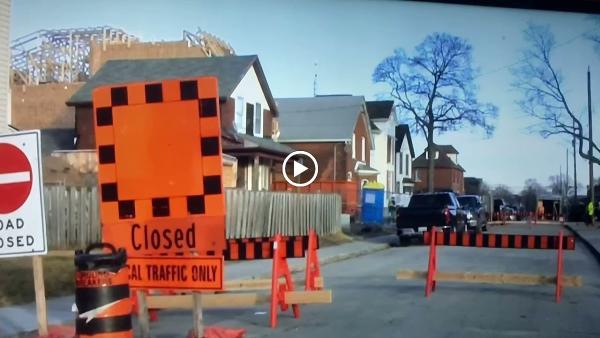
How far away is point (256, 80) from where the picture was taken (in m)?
10.2

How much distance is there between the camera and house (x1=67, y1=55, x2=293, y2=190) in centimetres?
952

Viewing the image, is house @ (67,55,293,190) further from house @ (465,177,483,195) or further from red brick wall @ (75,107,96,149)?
house @ (465,177,483,195)

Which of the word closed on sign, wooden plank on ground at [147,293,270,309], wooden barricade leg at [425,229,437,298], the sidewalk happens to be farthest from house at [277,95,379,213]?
the word closed on sign

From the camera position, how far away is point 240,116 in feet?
35.6

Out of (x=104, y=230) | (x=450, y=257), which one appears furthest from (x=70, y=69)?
(x=450, y=257)

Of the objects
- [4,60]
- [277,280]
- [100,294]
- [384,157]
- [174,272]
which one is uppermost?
[4,60]

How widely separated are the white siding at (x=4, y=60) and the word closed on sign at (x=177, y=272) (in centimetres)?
579

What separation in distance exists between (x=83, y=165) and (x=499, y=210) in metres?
5.98

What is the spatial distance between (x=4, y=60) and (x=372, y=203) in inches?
259

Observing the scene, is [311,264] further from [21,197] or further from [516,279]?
[21,197]

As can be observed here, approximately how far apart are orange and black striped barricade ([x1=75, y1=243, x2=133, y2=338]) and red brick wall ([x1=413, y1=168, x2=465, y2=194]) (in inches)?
213

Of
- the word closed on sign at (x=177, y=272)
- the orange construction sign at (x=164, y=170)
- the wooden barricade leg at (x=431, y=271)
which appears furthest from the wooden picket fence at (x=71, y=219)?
the word closed on sign at (x=177, y=272)
